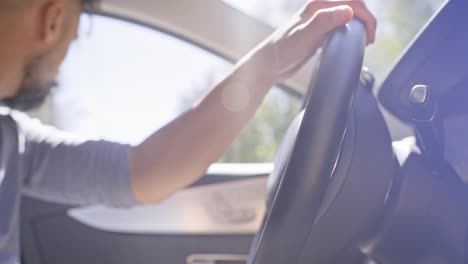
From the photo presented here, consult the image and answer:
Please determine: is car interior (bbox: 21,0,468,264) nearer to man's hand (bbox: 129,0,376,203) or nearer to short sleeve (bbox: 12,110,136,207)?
man's hand (bbox: 129,0,376,203)

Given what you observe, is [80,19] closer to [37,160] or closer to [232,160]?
[37,160]

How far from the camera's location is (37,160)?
125 cm

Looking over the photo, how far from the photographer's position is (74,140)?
124 cm

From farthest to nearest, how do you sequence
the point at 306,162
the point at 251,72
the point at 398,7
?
the point at 398,7
the point at 251,72
the point at 306,162

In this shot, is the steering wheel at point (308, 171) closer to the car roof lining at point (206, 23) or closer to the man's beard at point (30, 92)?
the man's beard at point (30, 92)

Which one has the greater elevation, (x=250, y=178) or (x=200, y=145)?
(x=200, y=145)

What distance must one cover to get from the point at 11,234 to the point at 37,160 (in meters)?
0.15

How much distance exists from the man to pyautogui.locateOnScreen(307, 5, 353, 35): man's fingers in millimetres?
164

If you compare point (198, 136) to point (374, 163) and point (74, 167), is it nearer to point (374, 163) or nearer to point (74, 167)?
point (74, 167)

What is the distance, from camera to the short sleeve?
3.93 feet

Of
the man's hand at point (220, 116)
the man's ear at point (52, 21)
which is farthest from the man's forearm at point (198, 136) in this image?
the man's ear at point (52, 21)

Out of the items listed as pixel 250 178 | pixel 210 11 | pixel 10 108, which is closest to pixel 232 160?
pixel 250 178

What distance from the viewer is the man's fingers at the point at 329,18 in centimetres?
80

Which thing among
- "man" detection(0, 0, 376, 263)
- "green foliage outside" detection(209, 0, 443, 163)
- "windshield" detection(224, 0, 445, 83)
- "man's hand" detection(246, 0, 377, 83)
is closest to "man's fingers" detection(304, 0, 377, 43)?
"man's hand" detection(246, 0, 377, 83)
